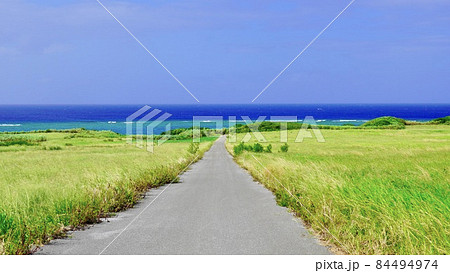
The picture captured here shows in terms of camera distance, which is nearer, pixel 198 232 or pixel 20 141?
pixel 198 232

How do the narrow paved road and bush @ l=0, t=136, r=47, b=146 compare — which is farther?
bush @ l=0, t=136, r=47, b=146

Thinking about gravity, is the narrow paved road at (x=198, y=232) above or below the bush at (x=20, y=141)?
above

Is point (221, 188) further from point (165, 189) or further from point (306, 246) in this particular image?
point (306, 246)

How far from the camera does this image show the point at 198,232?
8.29 metres

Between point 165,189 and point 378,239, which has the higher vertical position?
point 378,239

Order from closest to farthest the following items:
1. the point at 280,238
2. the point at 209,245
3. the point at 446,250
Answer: the point at 446,250 < the point at 209,245 < the point at 280,238

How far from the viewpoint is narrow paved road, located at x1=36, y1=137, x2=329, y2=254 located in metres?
7.04

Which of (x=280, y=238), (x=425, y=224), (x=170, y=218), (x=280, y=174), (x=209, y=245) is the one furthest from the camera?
(x=280, y=174)

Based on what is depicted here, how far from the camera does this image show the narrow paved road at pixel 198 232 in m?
7.04

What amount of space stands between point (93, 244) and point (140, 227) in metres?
1.52

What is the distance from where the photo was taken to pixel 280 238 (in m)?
7.80

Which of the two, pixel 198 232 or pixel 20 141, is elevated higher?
pixel 198 232

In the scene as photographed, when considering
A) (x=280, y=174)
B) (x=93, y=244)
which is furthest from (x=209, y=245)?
(x=280, y=174)

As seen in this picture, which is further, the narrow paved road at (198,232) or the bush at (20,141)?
the bush at (20,141)
